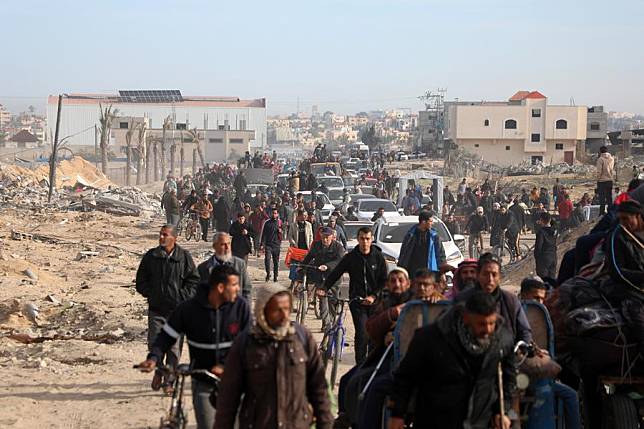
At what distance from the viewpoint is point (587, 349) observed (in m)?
8.18

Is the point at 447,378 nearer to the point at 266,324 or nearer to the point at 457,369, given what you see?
the point at 457,369

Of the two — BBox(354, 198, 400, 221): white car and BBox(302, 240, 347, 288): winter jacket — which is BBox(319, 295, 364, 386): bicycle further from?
BBox(354, 198, 400, 221): white car

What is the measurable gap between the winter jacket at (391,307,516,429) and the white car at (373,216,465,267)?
41.8 ft

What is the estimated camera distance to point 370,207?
32594mm

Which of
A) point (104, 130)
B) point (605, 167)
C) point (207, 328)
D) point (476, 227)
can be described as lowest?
point (476, 227)

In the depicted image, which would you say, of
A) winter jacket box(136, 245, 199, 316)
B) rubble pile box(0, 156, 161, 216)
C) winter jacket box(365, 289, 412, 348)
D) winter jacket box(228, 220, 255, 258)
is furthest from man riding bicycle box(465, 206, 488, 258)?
rubble pile box(0, 156, 161, 216)

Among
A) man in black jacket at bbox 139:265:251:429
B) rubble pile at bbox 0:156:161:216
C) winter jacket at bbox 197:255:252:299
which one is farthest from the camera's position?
rubble pile at bbox 0:156:161:216

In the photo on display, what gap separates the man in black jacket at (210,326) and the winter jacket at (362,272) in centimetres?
400

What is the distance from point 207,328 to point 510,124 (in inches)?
3609

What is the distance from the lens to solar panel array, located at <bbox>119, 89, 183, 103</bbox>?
14800cm

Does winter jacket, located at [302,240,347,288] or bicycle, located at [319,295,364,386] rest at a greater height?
winter jacket, located at [302,240,347,288]

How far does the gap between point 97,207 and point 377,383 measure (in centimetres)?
3907

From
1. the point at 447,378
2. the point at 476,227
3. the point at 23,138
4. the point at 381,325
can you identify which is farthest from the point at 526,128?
the point at 447,378

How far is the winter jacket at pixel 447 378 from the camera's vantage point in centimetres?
593
